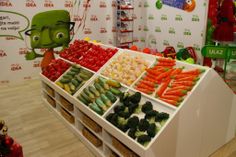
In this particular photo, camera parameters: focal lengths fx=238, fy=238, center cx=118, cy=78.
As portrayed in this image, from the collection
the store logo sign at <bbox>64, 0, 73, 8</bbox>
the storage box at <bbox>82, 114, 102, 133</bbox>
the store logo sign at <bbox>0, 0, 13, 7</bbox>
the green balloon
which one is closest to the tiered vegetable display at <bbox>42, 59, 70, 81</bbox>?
the storage box at <bbox>82, 114, 102, 133</bbox>

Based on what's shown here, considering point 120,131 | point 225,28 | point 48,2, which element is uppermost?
point 48,2

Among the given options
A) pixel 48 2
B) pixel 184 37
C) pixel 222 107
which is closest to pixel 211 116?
pixel 222 107

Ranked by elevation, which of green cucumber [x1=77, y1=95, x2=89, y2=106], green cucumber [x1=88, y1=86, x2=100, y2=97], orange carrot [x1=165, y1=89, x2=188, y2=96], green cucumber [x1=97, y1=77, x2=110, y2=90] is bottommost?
green cucumber [x1=77, y1=95, x2=89, y2=106]

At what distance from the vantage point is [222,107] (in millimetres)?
2721

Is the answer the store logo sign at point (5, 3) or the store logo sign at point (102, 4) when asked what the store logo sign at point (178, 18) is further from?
the store logo sign at point (5, 3)

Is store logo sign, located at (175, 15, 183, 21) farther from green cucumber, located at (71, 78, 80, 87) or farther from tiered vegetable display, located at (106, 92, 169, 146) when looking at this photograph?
tiered vegetable display, located at (106, 92, 169, 146)

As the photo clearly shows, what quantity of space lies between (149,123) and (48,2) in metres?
4.79

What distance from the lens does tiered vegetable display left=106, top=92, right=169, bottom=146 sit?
7.17ft

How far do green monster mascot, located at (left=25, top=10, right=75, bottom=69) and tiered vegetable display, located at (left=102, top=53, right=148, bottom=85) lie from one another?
330 cm

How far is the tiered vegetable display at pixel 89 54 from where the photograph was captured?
3482mm

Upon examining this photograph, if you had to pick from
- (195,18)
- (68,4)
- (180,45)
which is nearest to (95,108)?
(68,4)

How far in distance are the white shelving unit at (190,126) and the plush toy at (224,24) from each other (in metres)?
1.97

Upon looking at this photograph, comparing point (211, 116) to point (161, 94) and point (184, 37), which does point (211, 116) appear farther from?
point (184, 37)

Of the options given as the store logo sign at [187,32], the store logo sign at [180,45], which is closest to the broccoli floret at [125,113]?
the store logo sign at [187,32]
